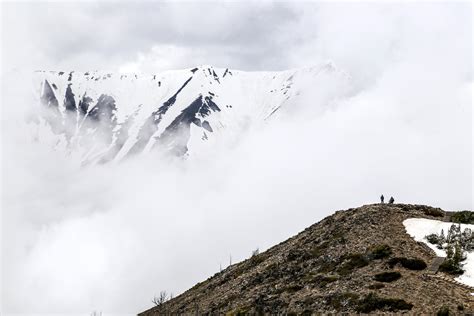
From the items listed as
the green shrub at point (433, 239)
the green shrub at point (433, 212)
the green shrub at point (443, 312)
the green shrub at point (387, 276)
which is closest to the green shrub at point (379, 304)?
the green shrub at point (443, 312)

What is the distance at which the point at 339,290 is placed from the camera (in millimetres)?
70062

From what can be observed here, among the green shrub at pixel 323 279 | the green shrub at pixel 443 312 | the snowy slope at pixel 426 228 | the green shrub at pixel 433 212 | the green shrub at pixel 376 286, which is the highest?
the green shrub at pixel 433 212

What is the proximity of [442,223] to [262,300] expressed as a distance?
30.6m

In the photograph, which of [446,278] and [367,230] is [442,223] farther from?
[446,278]

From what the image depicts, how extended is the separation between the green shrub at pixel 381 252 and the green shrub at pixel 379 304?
12.2 m

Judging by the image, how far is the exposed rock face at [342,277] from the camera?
6388 centimetres

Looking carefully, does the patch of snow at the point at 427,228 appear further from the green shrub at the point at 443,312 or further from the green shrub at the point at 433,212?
the green shrub at the point at 443,312

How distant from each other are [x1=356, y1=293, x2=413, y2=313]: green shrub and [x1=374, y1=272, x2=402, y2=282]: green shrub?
16.2 ft

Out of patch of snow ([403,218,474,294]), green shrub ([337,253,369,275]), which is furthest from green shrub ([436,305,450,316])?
green shrub ([337,253,369,275])

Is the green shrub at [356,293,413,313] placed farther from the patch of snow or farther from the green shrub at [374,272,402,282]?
the patch of snow

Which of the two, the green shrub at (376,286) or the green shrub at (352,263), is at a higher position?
the green shrub at (352,263)

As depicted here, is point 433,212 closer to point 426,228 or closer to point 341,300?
Answer: point 426,228

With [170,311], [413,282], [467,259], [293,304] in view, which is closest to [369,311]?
[413,282]

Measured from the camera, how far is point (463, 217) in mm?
93938
